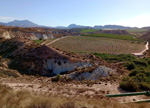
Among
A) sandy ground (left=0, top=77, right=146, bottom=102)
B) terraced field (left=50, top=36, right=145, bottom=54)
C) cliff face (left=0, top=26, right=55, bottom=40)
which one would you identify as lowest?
terraced field (left=50, top=36, right=145, bottom=54)

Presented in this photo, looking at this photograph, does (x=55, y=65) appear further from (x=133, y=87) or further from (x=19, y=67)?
(x=133, y=87)

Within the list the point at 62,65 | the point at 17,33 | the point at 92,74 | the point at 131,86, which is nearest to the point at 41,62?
the point at 62,65

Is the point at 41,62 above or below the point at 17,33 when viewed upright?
below

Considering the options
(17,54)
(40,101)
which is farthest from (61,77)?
(17,54)

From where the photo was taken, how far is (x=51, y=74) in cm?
1964

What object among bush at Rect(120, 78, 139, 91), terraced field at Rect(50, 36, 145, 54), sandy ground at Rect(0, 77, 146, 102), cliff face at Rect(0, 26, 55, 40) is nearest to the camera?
sandy ground at Rect(0, 77, 146, 102)

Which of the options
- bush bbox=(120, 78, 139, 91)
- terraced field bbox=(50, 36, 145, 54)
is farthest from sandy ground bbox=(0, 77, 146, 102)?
terraced field bbox=(50, 36, 145, 54)

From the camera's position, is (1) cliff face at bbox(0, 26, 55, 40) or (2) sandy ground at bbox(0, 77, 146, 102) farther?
(1) cliff face at bbox(0, 26, 55, 40)

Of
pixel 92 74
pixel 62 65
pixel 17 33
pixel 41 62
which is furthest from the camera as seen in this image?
pixel 17 33

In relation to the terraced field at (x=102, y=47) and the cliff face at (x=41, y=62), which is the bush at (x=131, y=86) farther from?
the terraced field at (x=102, y=47)

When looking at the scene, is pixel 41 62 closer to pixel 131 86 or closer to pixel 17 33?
pixel 131 86

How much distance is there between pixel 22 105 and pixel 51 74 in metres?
14.2

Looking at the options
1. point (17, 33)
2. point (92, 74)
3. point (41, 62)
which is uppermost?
point (17, 33)

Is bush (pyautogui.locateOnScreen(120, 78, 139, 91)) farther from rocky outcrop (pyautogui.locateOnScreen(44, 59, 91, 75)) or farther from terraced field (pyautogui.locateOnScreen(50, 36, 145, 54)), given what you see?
terraced field (pyautogui.locateOnScreen(50, 36, 145, 54))
